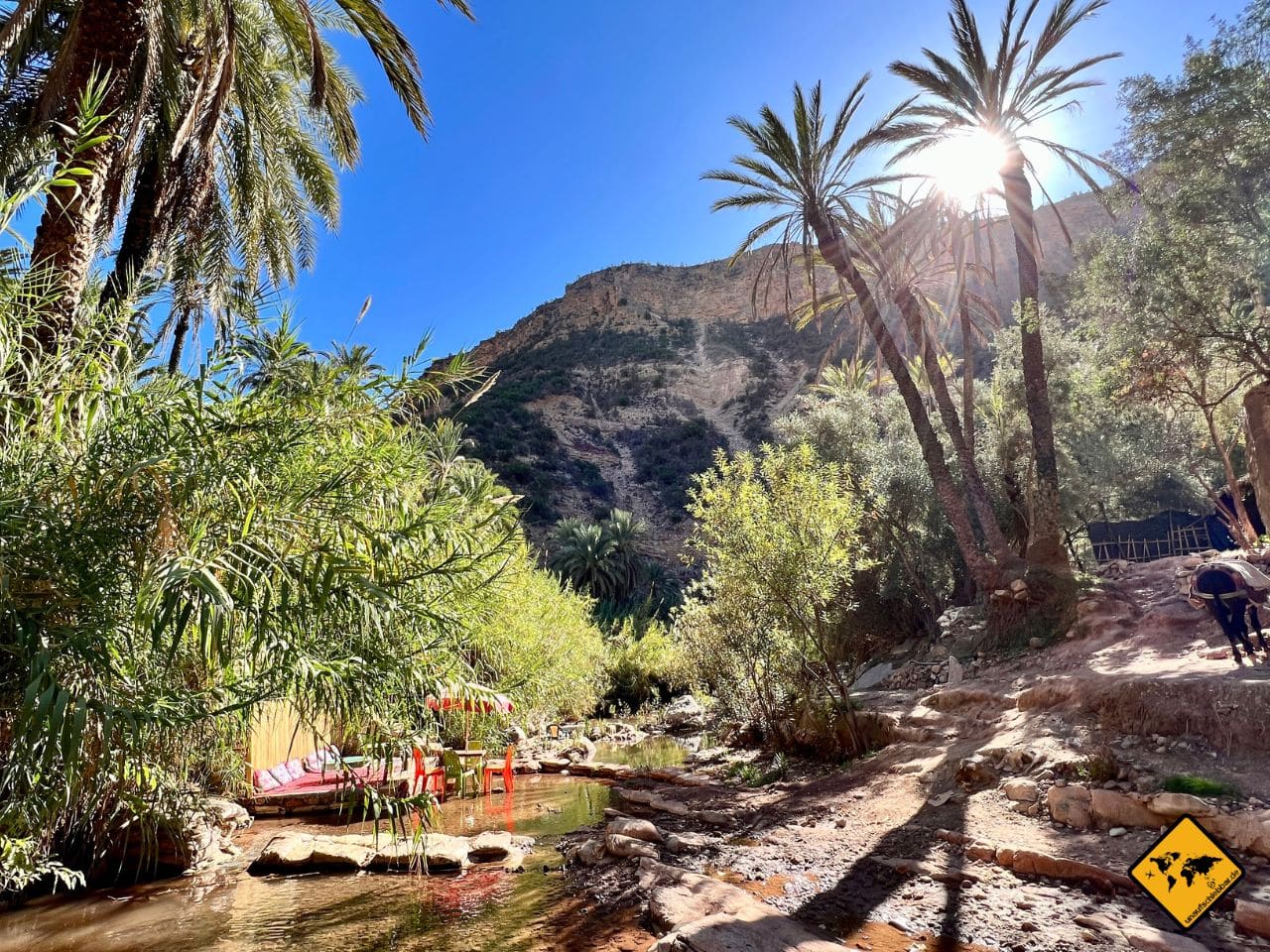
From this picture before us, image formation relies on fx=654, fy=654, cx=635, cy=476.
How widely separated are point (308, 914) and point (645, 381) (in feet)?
204

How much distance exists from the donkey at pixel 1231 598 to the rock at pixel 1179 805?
10.3ft

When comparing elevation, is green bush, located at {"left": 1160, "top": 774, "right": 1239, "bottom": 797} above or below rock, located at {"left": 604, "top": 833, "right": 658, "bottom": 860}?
above

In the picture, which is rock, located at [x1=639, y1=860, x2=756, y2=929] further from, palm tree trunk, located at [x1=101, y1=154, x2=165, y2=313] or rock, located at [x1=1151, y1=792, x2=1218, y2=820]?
palm tree trunk, located at [x1=101, y1=154, x2=165, y2=313]

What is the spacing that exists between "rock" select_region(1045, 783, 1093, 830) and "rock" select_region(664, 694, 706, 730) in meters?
14.1

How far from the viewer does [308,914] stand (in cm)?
647

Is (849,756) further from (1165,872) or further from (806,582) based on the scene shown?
(1165,872)

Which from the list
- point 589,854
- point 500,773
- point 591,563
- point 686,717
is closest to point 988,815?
point 589,854

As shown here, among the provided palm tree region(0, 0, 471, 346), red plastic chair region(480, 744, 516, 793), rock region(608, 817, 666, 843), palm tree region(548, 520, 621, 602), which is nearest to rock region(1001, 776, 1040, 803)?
rock region(608, 817, 666, 843)

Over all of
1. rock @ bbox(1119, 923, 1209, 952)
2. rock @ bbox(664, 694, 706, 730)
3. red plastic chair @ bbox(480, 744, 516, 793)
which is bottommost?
rock @ bbox(664, 694, 706, 730)

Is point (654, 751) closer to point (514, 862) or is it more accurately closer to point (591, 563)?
point (514, 862)

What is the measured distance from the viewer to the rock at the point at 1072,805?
6375mm

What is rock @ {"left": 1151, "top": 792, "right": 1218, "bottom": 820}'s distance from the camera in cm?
557

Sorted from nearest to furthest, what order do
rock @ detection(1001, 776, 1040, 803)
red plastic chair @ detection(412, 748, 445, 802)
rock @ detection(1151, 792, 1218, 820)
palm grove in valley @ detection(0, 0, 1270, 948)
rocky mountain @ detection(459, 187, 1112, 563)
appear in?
palm grove in valley @ detection(0, 0, 1270, 948) → rock @ detection(1151, 792, 1218, 820) → red plastic chair @ detection(412, 748, 445, 802) → rock @ detection(1001, 776, 1040, 803) → rocky mountain @ detection(459, 187, 1112, 563)

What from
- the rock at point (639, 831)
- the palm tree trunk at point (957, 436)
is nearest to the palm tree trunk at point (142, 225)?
the rock at point (639, 831)
